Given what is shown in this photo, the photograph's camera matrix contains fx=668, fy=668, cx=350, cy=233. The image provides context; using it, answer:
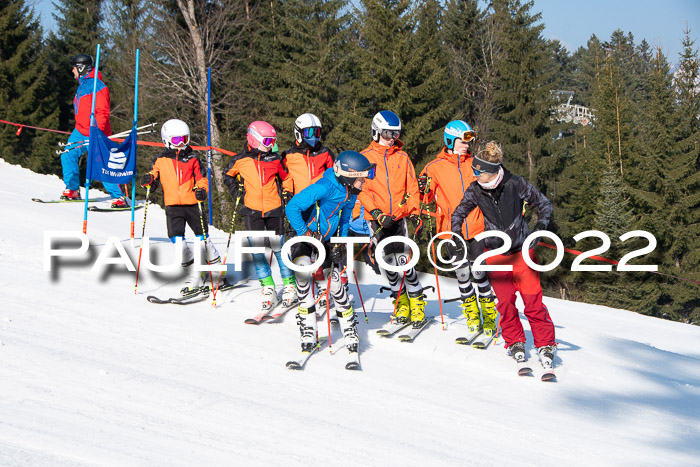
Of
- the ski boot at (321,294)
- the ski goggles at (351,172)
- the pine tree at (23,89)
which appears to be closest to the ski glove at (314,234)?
the ski boot at (321,294)

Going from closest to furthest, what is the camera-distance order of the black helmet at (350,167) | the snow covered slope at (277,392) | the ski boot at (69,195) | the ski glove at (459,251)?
the snow covered slope at (277,392) → the black helmet at (350,167) → the ski glove at (459,251) → the ski boot at (69,195)

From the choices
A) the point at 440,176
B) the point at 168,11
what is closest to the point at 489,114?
the point at 168,11

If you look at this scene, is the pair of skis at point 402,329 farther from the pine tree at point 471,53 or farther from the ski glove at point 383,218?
the pine tree at point 471,53

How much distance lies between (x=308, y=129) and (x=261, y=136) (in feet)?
1.93

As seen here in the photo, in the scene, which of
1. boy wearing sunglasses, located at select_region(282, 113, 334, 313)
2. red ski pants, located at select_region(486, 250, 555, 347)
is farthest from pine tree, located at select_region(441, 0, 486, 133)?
red ski pants, located at select_region(486, 250, 555, 347)

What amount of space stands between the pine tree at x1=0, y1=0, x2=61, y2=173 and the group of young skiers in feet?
104

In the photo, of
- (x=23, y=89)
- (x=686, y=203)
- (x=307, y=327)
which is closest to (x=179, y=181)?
(x=307, y=327)

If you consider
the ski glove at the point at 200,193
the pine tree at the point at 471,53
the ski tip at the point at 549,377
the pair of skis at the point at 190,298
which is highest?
the pine tree at the point at 471,53

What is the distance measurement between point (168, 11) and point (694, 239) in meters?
31.3

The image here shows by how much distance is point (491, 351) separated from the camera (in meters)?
7.36

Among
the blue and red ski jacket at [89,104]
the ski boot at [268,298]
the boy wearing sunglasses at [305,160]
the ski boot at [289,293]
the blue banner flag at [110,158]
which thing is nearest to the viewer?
the boy wearing sunglasses at [305,160]

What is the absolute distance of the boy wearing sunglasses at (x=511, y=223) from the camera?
649 cm

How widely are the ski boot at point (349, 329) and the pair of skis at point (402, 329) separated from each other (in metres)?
0.91

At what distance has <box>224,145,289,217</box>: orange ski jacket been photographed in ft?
26.2
